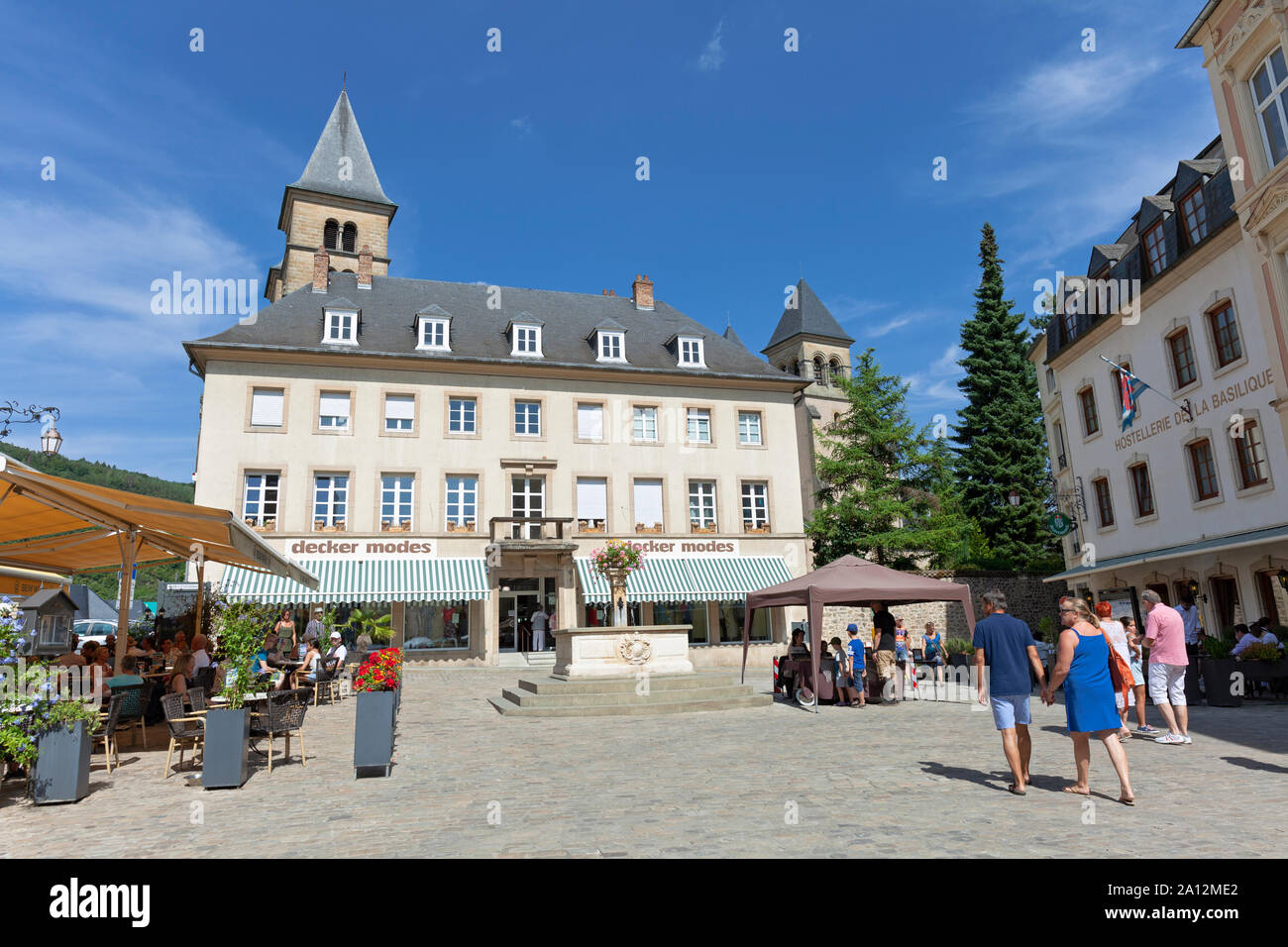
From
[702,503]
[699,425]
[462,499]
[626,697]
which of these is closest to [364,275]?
[462,499]

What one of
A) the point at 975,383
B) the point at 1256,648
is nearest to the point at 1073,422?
the point at 975,383

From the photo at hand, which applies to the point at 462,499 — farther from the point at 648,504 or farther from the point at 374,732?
the point at 374,732

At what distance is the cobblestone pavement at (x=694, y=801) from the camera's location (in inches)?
207

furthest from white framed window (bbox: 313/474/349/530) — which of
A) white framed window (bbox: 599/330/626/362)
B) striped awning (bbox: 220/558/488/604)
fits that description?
white framed window (bbox: 599/330/626/362)

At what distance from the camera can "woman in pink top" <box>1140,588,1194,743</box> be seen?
9219 mm

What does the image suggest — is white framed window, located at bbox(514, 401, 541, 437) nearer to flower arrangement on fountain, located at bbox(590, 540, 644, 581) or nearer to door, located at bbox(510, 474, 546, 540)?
door, located at bbox(510, 474, 546, 540)

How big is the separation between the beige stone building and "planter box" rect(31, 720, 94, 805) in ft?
55.8

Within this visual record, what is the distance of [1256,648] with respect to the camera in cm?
1252

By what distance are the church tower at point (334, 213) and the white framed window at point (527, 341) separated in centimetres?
1463

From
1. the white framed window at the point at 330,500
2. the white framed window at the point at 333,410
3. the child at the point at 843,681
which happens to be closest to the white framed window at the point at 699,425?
the white framed window at the point at 333,410

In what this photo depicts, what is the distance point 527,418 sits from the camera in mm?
27859

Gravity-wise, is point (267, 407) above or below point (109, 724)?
above

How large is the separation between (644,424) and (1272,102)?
63.2 feet

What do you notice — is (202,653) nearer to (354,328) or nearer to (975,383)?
(354,328)
